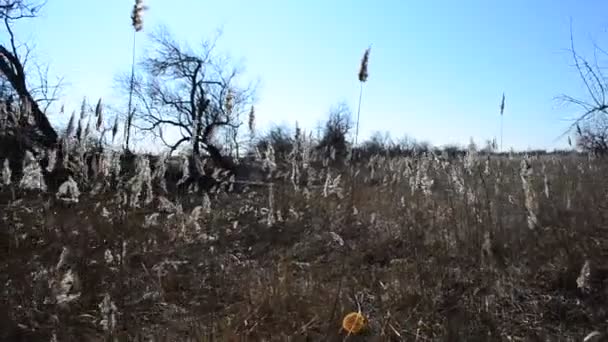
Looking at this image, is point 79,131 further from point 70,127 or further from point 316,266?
point 316,266

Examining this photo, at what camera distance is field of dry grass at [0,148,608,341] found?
3.88 m

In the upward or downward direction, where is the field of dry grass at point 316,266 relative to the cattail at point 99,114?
downward

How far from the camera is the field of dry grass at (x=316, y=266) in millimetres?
3879

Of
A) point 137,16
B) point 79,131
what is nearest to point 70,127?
point 79,131

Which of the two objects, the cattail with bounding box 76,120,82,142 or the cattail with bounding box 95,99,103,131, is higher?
the cattail with bounding box 95,99,103,131

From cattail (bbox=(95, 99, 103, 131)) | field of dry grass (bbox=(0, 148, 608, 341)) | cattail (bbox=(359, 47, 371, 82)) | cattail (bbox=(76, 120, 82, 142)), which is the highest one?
cattail (bbox=(359, 47, 371, 82))

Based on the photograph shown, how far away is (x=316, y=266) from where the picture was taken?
222 inches

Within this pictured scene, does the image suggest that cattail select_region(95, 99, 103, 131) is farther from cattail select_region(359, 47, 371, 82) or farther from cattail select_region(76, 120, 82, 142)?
cattail select_region(359, 47, 371, 82)

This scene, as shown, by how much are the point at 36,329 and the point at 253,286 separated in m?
1.62

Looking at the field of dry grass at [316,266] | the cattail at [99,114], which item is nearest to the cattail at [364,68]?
the field of dry grass at [316,266]

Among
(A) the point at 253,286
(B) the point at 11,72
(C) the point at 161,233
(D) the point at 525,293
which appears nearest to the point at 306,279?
(A) the point at 253,286

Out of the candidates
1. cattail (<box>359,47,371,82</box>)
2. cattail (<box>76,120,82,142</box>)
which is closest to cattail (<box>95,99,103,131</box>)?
cattail (<box>76,120,82,142</box>)

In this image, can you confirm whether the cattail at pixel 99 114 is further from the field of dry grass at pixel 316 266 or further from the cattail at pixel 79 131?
the field of dry grass at pixel 316 266

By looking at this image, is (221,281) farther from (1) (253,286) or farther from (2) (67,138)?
(2) (67,138)
